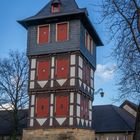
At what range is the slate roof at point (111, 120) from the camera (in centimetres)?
3891

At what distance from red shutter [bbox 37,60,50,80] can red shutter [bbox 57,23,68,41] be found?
2402 millimetres

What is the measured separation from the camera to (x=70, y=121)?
29109 mm

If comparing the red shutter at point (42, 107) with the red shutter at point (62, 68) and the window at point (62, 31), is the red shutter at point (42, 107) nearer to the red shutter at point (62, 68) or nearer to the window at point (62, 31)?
the red shutter at point (62, 68)

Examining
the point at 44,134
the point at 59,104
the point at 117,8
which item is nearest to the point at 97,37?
the point at 59,104

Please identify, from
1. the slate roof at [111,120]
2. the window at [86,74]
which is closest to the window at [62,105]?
the window at [86,74]

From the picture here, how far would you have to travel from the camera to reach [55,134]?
2941 cm

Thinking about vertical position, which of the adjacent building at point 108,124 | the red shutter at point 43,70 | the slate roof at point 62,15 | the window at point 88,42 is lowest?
the adjacent building at point 108,124

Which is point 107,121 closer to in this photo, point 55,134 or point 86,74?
point 86,74

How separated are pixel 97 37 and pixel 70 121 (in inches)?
404

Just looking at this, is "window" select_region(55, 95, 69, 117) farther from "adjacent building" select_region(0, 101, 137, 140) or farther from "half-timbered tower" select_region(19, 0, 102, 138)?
"adjacent building" select_region(0, 101, 137, 140)

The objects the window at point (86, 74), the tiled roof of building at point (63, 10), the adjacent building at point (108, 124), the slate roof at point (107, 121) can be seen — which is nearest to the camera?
the tiled roof of building at point (63, 10)

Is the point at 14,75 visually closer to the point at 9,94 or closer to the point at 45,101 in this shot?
the point at 9,94

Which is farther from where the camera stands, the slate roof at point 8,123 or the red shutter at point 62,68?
the slate roof at point 8,123

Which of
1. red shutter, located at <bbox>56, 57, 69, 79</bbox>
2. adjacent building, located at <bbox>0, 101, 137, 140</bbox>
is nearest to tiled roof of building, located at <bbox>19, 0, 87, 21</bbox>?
red shutter, located at <bbox>56, 57, 69, 79</bbox>
